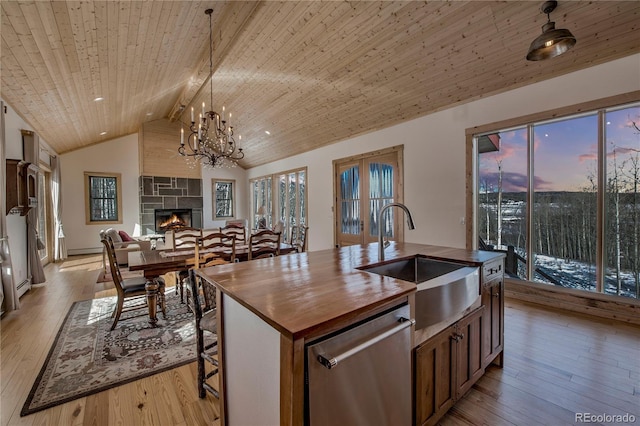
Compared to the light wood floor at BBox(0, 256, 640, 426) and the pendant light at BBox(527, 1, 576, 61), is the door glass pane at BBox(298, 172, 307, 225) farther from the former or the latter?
the pendant light at BBox(527, 1, 576, 61)

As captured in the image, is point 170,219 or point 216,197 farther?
point 216,197

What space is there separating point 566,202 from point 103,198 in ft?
34.6

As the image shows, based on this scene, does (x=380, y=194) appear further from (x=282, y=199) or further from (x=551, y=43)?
(x=282, y=199)

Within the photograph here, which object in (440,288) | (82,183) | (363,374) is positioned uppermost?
(82,183)

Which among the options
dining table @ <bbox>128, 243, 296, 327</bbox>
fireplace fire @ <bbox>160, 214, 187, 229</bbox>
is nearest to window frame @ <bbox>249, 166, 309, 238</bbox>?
fireplace fire @ <bbox>160, 214, 187, 229</bbox>

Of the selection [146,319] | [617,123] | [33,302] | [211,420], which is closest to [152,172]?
[33,302]

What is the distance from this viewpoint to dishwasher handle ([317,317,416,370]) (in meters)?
0.94

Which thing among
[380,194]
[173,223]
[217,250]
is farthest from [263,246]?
[173,223]

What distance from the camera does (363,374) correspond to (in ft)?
3.64

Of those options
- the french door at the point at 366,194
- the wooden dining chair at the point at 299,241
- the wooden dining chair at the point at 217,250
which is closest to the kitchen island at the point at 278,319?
the wooden dining chair at the point at 217,250

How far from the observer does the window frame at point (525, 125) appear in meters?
3.02

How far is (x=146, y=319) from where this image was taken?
334cm
